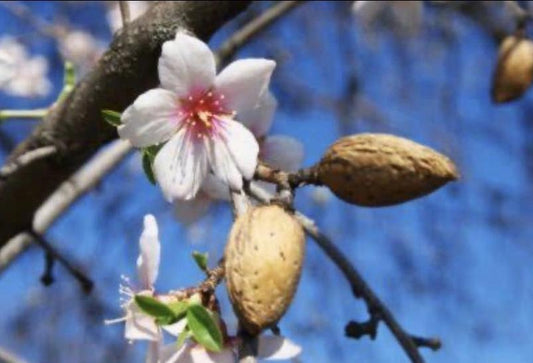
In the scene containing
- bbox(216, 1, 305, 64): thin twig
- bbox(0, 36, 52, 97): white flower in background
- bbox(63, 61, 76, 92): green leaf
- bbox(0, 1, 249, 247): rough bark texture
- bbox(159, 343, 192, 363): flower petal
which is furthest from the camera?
bbox(0, 36, 52, 97): white flower in background

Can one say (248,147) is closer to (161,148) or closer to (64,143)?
(161,148)

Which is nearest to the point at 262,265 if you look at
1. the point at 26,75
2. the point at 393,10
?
the point at 393,10

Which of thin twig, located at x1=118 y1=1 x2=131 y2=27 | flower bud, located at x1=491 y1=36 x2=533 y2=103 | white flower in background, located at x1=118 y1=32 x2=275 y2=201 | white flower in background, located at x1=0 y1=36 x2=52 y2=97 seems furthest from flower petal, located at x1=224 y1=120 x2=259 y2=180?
white flower in background, located at x1=0 y1=36 x2=52 y2=97

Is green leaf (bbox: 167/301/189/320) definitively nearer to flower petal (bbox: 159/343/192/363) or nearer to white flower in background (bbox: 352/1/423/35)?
flower petal (bbox: 159/343/192/363)

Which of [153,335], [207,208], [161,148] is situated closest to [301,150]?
[207,208]

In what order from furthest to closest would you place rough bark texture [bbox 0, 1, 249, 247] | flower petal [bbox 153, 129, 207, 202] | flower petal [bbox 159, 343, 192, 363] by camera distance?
1. rough bark texture [bbox 0, 1, 249, 247]
2. flower petal [bbox 153, 129, 207, 202]
3. flower petal [bbox 159, 343, 192, 363]

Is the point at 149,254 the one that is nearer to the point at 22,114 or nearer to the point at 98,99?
the point at 98,99
